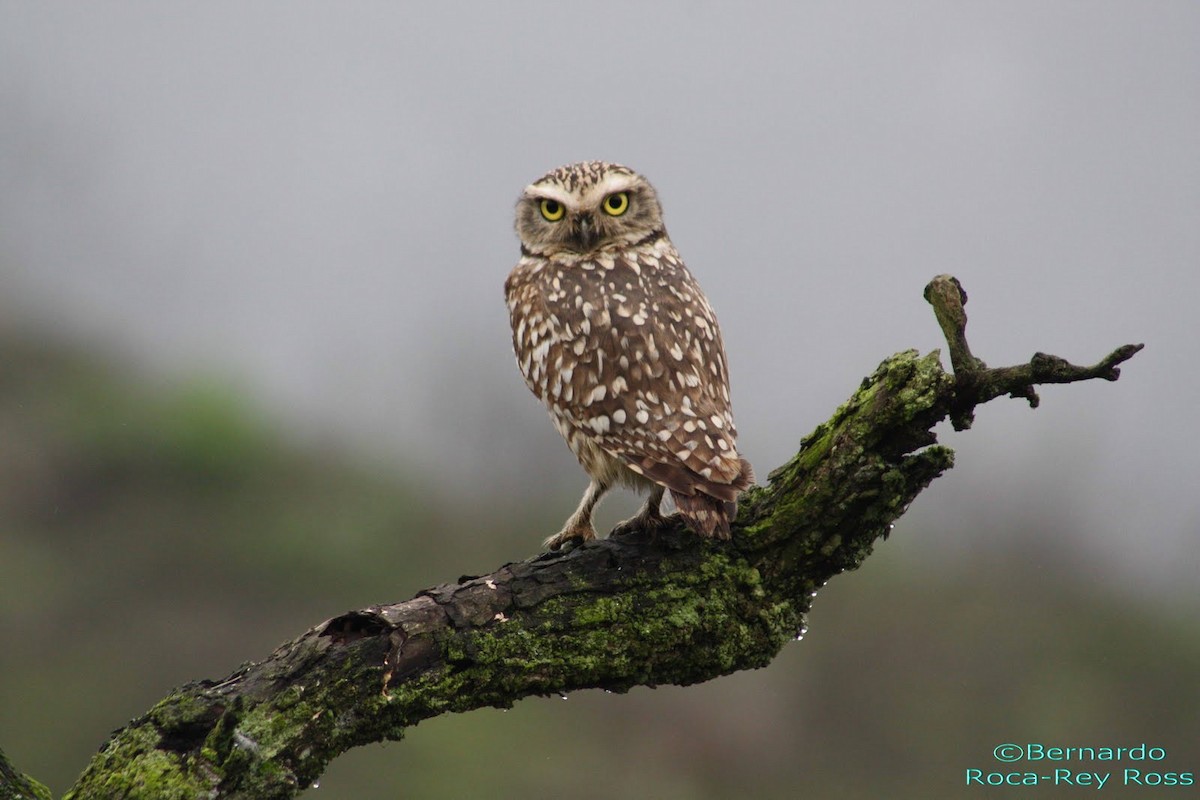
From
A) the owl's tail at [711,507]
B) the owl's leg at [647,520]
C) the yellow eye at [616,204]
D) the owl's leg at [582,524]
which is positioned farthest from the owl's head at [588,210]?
the owl's tail at [711,507]

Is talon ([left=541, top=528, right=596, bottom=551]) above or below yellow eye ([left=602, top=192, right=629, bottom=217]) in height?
below

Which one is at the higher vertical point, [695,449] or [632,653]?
[695,449]

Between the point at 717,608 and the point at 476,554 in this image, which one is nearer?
the point at 717,608

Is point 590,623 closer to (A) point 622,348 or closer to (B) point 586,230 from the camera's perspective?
(A) point 622,348

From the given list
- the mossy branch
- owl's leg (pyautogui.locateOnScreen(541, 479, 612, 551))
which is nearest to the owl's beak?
owl's leg (pyautogui.locateOnScreen(541, 479, 612, 551))

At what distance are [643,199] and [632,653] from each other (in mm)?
1340

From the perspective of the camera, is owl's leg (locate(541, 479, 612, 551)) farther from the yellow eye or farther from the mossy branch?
the yellow eye

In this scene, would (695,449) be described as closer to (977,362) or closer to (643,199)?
(977,362)

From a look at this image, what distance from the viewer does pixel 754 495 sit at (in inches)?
91.2

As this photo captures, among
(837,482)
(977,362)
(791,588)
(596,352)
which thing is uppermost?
(596,352)

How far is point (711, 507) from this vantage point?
2.15 m

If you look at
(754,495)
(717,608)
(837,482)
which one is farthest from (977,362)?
(717,608)

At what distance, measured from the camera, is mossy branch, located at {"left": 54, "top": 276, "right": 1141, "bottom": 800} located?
1.92 metres

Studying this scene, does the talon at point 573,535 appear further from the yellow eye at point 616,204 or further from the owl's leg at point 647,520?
the yellow eye at point 616,204
